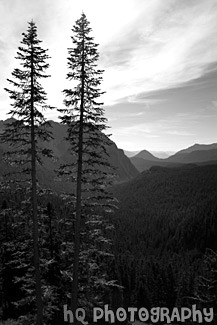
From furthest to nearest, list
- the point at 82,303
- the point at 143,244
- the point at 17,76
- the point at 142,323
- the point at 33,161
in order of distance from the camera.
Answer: the point at 143,244, the point at 142,323, the point at 82,303, the point at 33,161, the point at 17,76

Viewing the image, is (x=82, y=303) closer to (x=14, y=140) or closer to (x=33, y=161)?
(x=33, y=161)

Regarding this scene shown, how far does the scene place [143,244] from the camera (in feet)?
522

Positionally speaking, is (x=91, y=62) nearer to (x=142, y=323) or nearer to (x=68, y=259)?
(x=68, y=259)

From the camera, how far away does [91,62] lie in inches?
607

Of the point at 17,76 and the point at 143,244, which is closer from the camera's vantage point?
the point at 17,76

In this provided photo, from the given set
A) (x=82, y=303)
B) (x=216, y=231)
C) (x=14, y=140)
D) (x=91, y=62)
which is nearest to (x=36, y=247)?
(x=14, y=140)

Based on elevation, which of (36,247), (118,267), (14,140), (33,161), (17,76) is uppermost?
(17,76)

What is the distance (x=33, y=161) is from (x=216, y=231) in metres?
168

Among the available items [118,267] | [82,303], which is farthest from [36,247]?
[118,267]

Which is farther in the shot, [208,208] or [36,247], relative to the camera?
[208,208]

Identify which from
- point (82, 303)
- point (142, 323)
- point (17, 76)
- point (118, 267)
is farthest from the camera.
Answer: point (118, 267)

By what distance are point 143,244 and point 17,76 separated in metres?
156

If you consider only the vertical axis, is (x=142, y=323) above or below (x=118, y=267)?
below

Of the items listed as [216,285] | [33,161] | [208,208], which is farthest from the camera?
[208,208]
